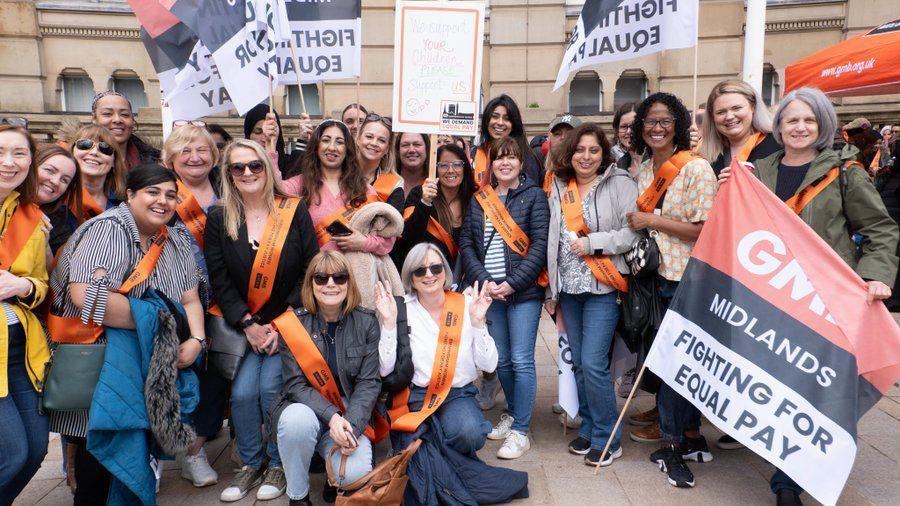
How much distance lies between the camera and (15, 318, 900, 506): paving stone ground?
366 cm

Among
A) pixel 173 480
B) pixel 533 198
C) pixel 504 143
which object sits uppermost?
pixel 504 143

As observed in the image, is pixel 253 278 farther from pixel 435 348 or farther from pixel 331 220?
pixel 435 348

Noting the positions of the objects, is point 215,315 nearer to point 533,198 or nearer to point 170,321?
point 170,321

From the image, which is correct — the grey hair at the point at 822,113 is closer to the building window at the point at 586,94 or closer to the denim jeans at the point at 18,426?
the denim jeans at the point at 18,426

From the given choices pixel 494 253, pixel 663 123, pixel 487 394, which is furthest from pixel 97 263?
pixel 663 123

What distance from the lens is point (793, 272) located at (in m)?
3.25

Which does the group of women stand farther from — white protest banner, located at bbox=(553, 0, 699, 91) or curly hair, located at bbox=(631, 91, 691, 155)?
white protest banner, located at bbox=(553, 0, 699, 91)

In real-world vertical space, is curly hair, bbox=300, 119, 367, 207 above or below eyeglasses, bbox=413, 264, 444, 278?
above

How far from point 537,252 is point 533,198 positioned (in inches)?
15.5

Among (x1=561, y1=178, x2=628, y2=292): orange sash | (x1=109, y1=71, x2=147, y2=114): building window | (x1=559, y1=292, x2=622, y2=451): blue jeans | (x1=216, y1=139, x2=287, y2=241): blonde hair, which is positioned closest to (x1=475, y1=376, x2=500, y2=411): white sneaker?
(x1=559, y1=292, x2=622, y2=451): blue jeans

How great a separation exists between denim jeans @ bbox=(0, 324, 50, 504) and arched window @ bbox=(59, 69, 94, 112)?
360 inches

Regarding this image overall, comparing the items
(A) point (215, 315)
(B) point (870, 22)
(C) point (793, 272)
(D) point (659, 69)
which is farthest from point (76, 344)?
(B) point (870, 22)

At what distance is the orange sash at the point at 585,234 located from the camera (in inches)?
158

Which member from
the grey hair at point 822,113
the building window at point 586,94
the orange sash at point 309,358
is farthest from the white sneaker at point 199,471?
the building window at point 586,94
